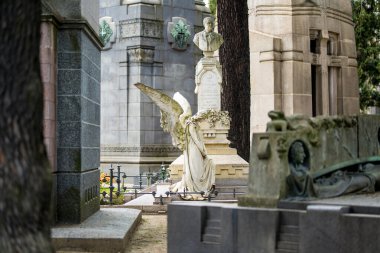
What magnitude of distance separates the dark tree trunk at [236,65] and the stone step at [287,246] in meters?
11.8

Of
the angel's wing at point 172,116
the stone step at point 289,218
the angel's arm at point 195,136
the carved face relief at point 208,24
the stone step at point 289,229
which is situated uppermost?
the carved face relief at point 208,24

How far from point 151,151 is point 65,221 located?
15.1 m

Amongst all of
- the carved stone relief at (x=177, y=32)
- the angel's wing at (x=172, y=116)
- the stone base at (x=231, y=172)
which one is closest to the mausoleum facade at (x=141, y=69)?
the carved stone relief at (x=177, y=32)

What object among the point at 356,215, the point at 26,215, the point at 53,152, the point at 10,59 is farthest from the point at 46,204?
the point at 53,152

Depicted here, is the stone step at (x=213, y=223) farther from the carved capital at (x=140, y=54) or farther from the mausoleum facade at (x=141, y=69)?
the carved capital at (x=140, y=54)

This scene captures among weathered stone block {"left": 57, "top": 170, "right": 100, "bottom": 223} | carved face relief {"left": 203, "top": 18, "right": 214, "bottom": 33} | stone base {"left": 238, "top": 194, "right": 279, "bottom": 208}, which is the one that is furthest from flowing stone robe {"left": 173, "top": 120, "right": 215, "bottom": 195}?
stone base {"left": 238, "top": 194, "right": 279, "bottom": 208}

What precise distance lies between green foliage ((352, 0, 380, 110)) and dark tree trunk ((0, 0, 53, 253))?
24.1 meters

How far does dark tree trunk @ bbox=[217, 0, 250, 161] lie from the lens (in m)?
18.6

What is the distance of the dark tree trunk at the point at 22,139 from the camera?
398cm

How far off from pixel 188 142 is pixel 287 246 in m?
9.38

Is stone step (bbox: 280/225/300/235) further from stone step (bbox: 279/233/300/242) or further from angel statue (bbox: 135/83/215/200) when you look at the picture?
angel statue (bbox: 135/83/215/200)

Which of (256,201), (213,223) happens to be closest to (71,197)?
(213,223)

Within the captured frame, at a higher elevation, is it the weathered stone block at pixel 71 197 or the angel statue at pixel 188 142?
the angel statue at pixel 188 142

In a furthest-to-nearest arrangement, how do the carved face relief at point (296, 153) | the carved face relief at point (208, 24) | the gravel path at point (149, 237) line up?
the carved face relief at point (208, 24)
the gravel path at point (149, 237)
the carved face relief at point (296, 153)
